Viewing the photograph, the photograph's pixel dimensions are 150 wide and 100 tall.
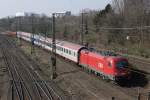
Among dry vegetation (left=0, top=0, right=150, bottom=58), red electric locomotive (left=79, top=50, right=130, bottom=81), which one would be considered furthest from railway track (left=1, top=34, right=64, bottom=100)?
dry vegetation (left=0, top=0, right=150, bottom=58)

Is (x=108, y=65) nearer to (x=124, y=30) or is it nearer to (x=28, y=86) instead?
(x=28, y=86)

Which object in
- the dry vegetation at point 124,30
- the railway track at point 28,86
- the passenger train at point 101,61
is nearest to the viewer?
the railway track at point 28,86

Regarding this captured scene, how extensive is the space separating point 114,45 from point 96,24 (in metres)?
15.1

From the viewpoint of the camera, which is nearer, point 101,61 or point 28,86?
point 101,61

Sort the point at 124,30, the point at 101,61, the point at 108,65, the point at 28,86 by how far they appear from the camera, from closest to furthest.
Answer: the point at 108,65, the point at 101,61, the point at 28,86, the point at 124,30

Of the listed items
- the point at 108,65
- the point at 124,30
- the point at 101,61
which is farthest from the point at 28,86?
the point at 124,30

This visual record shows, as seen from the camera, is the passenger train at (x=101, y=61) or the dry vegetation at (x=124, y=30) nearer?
the passenger train at (x=101, y=61)

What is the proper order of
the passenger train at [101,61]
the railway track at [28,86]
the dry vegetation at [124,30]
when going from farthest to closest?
1. the dry vegetation at [124,30]
2. the passenger train at [101,61]
3. the railway track at [28,86]

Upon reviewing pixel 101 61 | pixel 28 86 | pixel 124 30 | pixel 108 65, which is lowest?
pixel 28 86

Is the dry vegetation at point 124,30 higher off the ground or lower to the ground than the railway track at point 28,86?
higher

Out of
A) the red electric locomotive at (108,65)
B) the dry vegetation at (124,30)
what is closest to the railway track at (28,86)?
the red electric locomotive at (108,65)

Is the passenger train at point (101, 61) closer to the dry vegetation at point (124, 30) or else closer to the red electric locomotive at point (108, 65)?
the red electric locomotive at point (108, 65)

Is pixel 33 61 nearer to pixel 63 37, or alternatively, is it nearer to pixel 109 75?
pixel 109 75

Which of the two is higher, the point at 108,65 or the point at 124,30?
the point at 124,30
